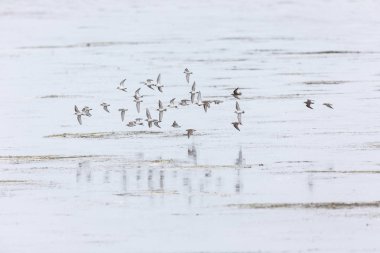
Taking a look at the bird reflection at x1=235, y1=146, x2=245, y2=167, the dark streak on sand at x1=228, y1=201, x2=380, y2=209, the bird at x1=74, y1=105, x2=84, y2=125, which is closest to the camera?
the dark streak on sand at x1=228, y1=201, x2=380, y2=209

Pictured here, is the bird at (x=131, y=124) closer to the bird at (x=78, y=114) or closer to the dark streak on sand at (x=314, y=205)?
the bird at (x=78, y=114)

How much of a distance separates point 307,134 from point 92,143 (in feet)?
17.1

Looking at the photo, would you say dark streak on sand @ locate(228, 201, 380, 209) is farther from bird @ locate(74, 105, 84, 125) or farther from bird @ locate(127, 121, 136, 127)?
bird @ locate(74, 105, 84, 125)

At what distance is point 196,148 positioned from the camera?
35.2m

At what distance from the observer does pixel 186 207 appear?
28.2 m

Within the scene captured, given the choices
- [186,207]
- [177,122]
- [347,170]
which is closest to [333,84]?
[177,122]

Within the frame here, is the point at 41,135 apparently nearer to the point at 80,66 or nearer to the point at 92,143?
the point at 92,143

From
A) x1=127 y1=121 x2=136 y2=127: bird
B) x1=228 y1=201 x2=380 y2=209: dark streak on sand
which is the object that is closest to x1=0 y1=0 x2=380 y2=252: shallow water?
x1=228 y1=201 x2=380 y2=209: dark streak on sand

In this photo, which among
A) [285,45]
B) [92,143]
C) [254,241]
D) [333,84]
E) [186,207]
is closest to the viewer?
[254,241]

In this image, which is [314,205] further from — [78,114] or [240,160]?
[78,114]

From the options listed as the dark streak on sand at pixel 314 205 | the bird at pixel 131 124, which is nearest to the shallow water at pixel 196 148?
the dark streak on sand at pixel 314 205

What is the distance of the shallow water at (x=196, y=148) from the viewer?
26172 mm

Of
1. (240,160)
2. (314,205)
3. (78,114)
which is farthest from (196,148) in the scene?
(314,205)

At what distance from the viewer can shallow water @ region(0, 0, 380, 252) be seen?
26.2m
